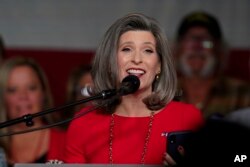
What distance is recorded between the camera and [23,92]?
3.11 metres

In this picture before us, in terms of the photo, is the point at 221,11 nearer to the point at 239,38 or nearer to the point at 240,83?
the point at 239,38

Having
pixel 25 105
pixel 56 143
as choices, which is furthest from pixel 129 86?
pixel 25 105

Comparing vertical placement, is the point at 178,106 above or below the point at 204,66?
below

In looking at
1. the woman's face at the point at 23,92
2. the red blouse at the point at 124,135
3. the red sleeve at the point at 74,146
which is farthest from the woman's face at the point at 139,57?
the woman's face at the point at 23,92

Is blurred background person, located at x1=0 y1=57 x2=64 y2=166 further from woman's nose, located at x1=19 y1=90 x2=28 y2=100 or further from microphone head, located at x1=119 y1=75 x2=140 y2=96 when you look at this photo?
microphone head, located at x1=119 y1=75 x2=140 y2=96

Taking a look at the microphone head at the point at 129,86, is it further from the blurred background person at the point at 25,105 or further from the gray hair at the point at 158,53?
the blurred background person at the point at 25,105

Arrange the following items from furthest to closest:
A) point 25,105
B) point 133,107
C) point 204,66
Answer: point 204,66 → point 25,105 → point 133,107

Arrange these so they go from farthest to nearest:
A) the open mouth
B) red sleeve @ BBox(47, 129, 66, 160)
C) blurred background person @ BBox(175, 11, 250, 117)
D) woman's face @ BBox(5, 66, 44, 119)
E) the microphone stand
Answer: blurred background person @ BBox(175, 11, 250, 117) → woman's face @ BBox(5, 66, 44, 119) → red sleeve @ BBox(47, 129, 66, 160) → the open mouth → the microphone stand

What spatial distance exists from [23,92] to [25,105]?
3.1 inches

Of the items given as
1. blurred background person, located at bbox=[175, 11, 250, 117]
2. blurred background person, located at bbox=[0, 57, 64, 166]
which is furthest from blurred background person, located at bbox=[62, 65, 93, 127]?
blurred background person, located at bbox=[175, 11, 250, 117]

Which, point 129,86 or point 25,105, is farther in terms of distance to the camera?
point 25,105

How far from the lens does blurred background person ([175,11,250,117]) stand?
3201 mm

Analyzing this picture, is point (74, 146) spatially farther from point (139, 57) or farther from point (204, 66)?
point (204, 66)

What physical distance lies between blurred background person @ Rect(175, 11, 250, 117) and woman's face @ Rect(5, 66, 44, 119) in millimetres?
735
